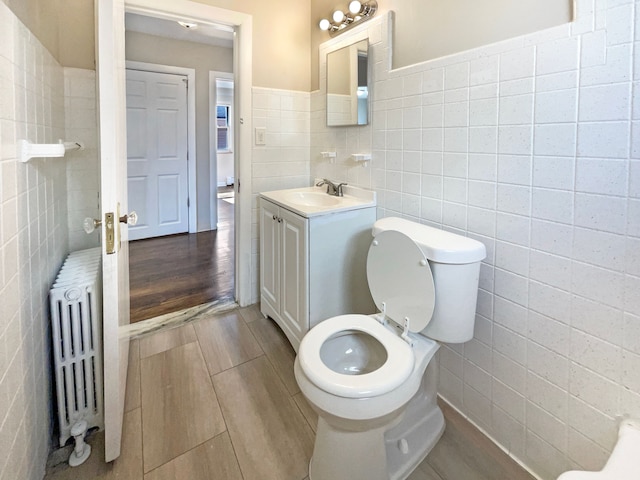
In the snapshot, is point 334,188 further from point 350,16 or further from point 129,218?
point 129,218

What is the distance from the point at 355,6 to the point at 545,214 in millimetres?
1475

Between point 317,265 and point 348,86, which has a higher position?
point 348,86

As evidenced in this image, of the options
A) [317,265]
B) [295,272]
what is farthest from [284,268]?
[317,265]

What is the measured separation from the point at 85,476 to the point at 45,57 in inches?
61.3

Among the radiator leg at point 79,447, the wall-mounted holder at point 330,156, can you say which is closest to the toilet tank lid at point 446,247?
the wall-mounted holder at point 330,156

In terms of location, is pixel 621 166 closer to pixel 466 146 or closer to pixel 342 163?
pixel 466 146

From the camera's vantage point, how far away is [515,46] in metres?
1.21

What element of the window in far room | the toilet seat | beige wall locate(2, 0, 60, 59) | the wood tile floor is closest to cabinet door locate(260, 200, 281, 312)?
the wood tile floor

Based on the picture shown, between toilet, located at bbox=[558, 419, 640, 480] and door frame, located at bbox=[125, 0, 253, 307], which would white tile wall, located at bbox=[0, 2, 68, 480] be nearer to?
door frame, located at bbox=[125, 0, 253, 307]

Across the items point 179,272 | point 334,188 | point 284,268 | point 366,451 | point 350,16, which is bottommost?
point 366,451

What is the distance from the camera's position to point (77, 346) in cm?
133

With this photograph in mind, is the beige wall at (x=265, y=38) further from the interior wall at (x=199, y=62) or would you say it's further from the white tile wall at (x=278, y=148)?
the interior wall at (x=199, y=62)

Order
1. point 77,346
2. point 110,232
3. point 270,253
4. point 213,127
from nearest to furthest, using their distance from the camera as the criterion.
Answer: point 110,232 < point 77,346 < point 270,253 < point 213,127

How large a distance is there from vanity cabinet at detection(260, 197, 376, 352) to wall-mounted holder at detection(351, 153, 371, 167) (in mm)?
270
